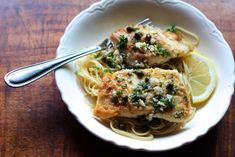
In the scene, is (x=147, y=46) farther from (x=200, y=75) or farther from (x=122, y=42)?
(x=200, y=75)

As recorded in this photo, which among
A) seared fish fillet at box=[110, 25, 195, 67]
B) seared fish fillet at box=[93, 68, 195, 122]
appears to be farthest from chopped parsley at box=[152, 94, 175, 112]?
seared fish fillet at box=[110, 25, 195, 67]

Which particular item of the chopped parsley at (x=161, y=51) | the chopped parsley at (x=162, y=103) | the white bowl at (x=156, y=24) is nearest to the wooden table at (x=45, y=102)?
the white bowl at (x=156, y=24)

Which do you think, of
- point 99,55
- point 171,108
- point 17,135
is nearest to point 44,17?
point 99,55

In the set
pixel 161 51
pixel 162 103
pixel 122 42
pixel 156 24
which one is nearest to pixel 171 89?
pixel 162 103

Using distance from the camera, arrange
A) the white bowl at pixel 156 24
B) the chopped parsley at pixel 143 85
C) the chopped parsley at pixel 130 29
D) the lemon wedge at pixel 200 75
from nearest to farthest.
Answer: the white bowl at pixel 156 24, the chopped parsley at pixel 143 85, the lemon wedge at pixel 200 75, the chopped parsley at pixel 130 29

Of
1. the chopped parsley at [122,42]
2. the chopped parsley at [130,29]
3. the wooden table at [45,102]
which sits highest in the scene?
the chopped parsley at [130,29]

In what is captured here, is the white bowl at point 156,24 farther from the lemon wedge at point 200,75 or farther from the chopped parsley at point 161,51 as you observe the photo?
the chopped parsley at point 161,51

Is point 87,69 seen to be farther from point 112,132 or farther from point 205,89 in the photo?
point 205,89
